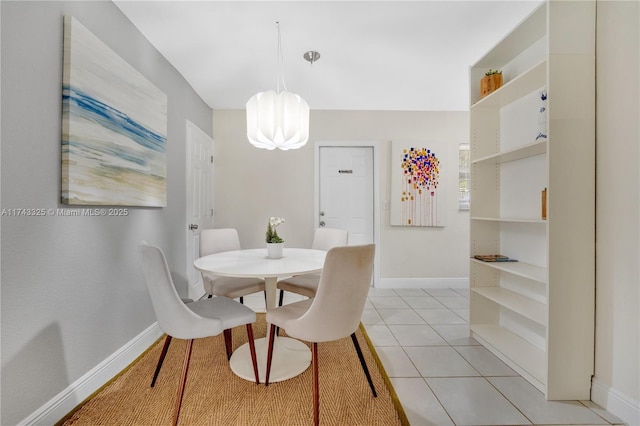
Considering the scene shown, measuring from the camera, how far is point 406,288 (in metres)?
3.63

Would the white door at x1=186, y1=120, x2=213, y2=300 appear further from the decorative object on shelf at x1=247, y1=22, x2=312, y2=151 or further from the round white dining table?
the decorative object on shelf at x1=247, y1=22, x2=312, y2=151

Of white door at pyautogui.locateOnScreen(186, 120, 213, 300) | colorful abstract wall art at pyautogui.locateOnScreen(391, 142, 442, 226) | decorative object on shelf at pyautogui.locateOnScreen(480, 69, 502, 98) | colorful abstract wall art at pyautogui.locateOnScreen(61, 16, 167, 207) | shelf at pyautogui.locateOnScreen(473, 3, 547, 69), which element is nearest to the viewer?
colorful abstract wall art at pyautogui.locateOnScreen(61, 16, 167, 207)

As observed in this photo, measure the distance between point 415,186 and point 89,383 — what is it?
3512 mm

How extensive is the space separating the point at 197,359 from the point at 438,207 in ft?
10.3

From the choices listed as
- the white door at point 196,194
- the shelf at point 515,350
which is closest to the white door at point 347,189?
the white door at point 196,194

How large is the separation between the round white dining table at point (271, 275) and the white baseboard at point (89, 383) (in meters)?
0.69

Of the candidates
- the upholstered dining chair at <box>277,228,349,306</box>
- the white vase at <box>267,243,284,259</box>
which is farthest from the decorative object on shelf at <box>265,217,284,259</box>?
the upholstered dining chair at <box>277,228,349,306</box>

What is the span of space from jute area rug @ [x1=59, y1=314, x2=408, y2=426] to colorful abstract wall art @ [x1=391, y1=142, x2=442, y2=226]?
2.14 meters

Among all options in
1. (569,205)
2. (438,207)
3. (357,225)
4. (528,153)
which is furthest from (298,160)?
(569,205)

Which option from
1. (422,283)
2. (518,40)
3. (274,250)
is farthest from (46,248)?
(422,283)

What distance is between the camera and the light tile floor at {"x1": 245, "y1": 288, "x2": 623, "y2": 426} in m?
1.40

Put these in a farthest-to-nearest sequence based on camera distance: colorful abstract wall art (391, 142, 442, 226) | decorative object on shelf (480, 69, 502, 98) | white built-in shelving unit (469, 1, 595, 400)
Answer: colorful abstract wall art (391, 142, 442, 226) < decorative object on shelf (480, 69, 502, 98) < white built-in shelving unit (469, 1, 595, 400)

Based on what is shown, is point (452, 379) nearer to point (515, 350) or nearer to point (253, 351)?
point (515, 350)

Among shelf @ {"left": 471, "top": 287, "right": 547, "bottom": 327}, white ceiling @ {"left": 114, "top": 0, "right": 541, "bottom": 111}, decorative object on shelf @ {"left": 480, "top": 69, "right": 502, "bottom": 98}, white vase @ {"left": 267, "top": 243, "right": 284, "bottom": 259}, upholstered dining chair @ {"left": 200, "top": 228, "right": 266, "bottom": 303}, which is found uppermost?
white ceiling @ {"left": 114, "top": 0, "right": 541, "bottom": 111}
